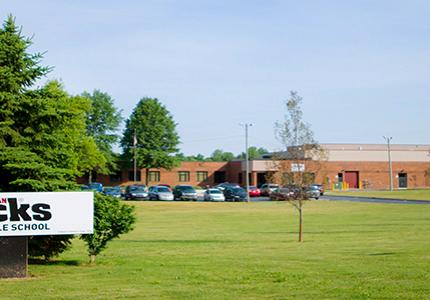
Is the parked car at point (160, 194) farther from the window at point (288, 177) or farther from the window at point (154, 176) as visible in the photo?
the window at point (288, 177)

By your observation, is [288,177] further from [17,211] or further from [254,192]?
[254,192]

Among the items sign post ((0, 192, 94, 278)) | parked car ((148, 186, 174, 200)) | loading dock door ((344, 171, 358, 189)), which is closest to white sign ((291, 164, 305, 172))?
sign post ((0, 192, 94, 278))

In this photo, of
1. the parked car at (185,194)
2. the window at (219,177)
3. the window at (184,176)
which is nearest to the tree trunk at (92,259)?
the parked car at (185,194)

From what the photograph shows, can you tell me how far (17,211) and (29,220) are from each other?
0.99 ft

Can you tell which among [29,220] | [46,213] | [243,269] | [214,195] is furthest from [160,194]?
[29,220]

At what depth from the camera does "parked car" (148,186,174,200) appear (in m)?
66.4

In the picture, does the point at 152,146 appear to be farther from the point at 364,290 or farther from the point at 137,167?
the point at 364,290

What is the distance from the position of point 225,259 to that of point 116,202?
10.4ft

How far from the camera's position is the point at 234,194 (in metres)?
66.3

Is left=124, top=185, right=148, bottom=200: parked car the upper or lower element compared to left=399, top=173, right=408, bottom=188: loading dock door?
lower

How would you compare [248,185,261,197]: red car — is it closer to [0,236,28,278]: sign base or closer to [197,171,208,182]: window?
[197,171,208,182]: window

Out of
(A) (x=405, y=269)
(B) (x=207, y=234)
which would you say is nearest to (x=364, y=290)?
(A) (x=405, y=269)

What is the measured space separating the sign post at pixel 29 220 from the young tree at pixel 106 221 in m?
0.81

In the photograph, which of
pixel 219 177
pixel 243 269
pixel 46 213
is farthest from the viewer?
pixel 219 177
